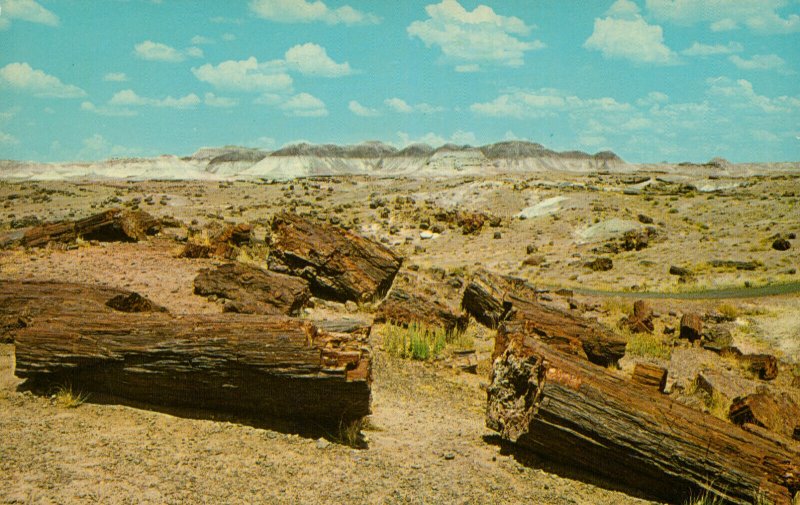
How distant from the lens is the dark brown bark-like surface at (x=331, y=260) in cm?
1345

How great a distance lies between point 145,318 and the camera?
21.0ft

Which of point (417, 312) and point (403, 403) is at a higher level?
point (417, 312)

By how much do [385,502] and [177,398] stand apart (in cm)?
272

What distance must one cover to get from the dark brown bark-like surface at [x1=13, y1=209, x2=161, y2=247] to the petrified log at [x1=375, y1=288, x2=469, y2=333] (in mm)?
8486

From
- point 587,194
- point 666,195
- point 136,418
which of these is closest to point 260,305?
point 136,418

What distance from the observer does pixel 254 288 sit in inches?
453

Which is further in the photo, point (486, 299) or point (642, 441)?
point (486, 299)

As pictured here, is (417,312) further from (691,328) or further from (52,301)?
(691,328)

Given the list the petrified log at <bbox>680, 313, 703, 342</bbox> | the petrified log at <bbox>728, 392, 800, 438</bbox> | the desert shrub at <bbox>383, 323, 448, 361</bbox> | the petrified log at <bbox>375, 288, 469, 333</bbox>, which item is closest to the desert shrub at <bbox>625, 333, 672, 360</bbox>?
the petrified log at <bbox>680, 313, 703, 342</bbox>

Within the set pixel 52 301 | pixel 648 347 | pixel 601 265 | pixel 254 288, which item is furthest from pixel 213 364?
pixel 601 265

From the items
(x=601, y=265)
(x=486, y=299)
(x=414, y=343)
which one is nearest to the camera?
(x=414, y=343)

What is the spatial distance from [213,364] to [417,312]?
20.8 feet

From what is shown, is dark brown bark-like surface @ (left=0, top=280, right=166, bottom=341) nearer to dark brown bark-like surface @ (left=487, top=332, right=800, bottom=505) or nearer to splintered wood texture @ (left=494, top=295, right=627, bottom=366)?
dark brown bark-like surface @ (left=487, top=332, right=800, bottom=505)

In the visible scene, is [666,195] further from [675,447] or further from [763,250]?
[675,447]
